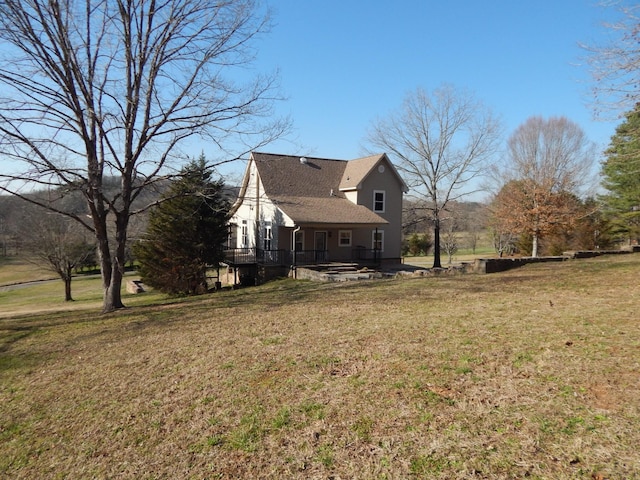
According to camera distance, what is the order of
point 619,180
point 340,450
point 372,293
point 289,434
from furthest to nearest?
point 619,180
point 372,293
point 289,434
point 340,450

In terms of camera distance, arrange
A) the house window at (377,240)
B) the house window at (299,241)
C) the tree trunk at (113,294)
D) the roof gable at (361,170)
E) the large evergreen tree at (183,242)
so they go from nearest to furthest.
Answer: the tree trunk at (113,294) → the large evergreen tree at (183,242) → the house window at (299,241) → the roof gable at (361,170) → the house window at (377,240)

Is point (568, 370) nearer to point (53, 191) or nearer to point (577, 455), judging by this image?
point (577, 455)

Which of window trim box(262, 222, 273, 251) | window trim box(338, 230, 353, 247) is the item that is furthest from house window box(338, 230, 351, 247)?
window trim box(262, 222, 273, 251)

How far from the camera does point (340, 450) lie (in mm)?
3453

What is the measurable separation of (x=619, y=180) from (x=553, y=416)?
33.7 meters

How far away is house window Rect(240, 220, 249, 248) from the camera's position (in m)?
25.8

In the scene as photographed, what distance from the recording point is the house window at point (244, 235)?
25812 millimetres

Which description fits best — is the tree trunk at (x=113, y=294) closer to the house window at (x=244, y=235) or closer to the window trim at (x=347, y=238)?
the window trim at (x=347, y=238)

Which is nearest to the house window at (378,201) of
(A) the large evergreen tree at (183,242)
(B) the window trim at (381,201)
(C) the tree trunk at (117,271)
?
(B) the window trim at (381,201)

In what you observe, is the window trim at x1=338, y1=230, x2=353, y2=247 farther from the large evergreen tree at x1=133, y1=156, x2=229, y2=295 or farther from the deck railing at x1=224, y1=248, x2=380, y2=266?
the large evergreen tree at x1=133, y1=156, x2=229, y2=295

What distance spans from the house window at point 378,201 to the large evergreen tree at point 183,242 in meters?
9.54

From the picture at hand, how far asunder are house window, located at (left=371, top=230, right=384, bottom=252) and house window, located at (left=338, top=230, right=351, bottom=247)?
1.74 metres

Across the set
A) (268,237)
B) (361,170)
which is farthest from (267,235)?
(361,170)

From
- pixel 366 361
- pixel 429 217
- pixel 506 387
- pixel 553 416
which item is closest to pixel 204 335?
pixel 366 361
